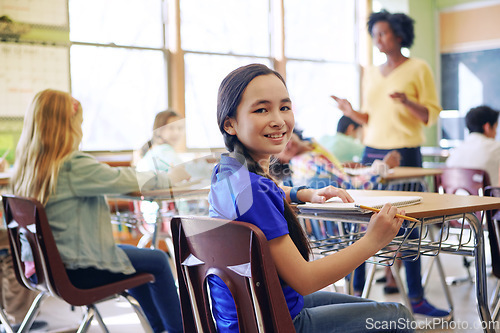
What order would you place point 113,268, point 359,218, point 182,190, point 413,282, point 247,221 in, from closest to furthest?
point 247,221 → point 359,218 → point 182,190 → point 113,268 → point 413,282

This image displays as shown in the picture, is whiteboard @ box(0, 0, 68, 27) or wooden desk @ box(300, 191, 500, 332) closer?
wooden desk @ box(300, 191, 500, 332)

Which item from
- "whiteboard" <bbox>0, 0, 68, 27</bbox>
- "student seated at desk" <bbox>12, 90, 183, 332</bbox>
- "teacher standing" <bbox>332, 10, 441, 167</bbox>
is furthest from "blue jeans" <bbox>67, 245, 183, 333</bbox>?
"whiteboard" <bbox>0, 0, 68, 27</bbox>

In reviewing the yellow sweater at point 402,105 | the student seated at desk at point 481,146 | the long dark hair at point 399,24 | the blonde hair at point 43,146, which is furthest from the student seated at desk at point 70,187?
the student seated at desk at point 481,146

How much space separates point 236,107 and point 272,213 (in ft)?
0.87

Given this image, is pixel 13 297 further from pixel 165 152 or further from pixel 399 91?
pixel 399 91

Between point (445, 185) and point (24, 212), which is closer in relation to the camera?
point (24, 212)

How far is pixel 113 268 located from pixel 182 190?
503 mm

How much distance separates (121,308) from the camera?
3191 mm

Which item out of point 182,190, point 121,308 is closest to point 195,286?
point 182,190

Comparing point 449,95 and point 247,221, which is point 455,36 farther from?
point 247,221

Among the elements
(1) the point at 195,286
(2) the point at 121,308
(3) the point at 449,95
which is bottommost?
(2) the point at 121,308

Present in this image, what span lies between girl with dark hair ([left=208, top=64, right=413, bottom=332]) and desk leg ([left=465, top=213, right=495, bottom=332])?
0.41 meters

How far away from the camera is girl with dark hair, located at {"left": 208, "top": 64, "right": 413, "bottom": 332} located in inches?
43.3

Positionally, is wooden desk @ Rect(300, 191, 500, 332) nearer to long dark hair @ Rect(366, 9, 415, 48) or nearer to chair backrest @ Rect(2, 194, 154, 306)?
chair backrest @ Rect(2, 194, 154, 306)
